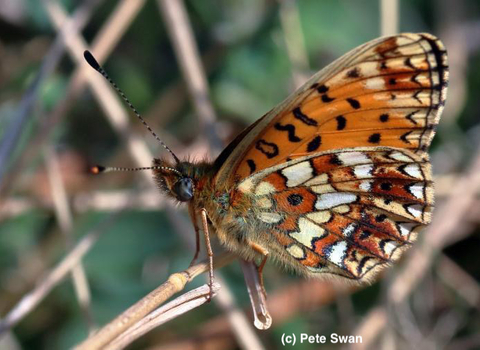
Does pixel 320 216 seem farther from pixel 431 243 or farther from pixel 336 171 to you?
pixel 431 243

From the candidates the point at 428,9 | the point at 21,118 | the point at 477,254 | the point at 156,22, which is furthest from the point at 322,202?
the point at 428,9

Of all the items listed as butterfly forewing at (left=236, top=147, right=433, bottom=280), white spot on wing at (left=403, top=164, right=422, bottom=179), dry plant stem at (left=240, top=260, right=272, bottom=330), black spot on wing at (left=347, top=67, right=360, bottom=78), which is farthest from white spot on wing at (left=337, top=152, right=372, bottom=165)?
dry plant stem at (left=240, top=260, right=272, bottom=330)

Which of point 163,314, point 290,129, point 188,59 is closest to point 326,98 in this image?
point 290,129

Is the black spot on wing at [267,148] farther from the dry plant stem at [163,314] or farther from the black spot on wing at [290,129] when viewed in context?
the dry plant stem at [163,314]

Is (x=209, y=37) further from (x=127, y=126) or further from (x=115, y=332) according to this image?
(x=115, y=332)

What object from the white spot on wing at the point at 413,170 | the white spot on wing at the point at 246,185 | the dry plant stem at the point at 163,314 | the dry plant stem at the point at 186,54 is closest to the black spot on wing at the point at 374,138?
the white spot on wing at the point at 413,170

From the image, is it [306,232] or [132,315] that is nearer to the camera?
[132,315]

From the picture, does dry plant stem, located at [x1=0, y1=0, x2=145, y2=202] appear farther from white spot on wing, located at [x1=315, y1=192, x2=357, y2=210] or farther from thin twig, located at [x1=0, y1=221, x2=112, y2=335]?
white spot on wing, located at [x1=315, y1=192, x2=357, y2=210]
